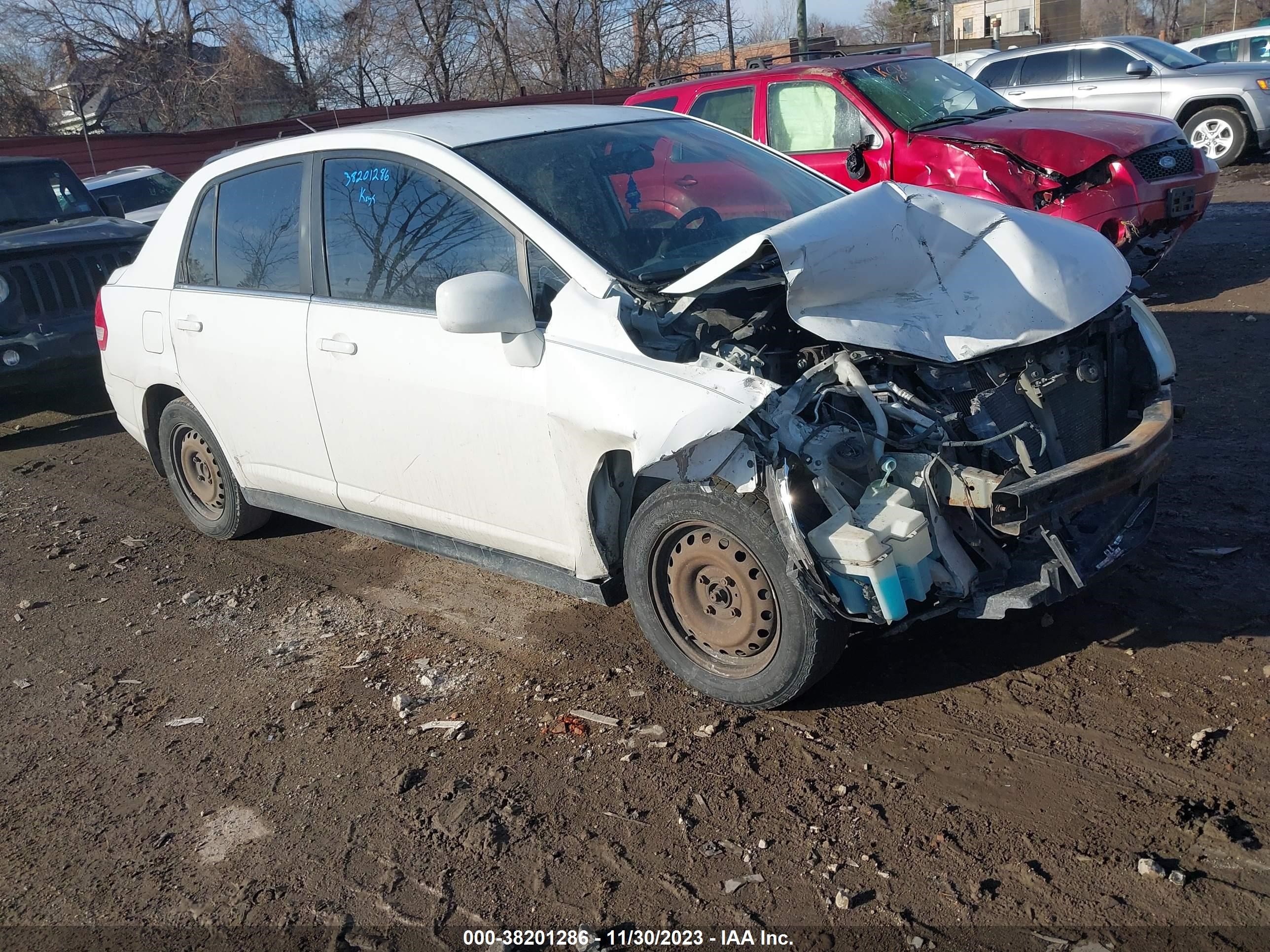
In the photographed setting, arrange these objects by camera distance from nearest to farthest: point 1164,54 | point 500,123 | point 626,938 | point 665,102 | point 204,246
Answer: point 626,938 < point 500,123 < point 204,246 < point 665,102 < point 1164,54

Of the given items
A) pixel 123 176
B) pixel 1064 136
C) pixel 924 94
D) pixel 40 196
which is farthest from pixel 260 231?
pixel 123 176

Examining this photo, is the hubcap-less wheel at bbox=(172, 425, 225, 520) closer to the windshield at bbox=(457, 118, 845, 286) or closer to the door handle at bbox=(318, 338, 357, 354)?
the door handle at bbox=(318, 338, 357, 354)

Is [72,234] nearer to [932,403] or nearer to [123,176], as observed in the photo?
[123,176]

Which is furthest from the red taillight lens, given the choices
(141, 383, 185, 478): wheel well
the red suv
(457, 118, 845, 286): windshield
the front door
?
the red suv

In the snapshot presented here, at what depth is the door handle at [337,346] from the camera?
4.16m

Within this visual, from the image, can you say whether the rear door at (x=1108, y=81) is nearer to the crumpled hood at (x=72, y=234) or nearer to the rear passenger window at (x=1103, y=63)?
the rear passenger window at (x=1103, y=63)

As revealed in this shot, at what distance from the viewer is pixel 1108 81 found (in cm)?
1413

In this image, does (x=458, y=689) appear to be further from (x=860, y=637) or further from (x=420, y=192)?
(x=420, y=192)

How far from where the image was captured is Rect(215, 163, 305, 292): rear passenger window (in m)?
4.53

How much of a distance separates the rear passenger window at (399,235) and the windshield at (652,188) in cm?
19

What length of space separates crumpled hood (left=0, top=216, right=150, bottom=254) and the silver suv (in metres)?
10.9

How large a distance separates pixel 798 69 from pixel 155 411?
557 cm

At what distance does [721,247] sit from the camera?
3947mm

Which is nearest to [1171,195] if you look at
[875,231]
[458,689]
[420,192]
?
[875,231]
